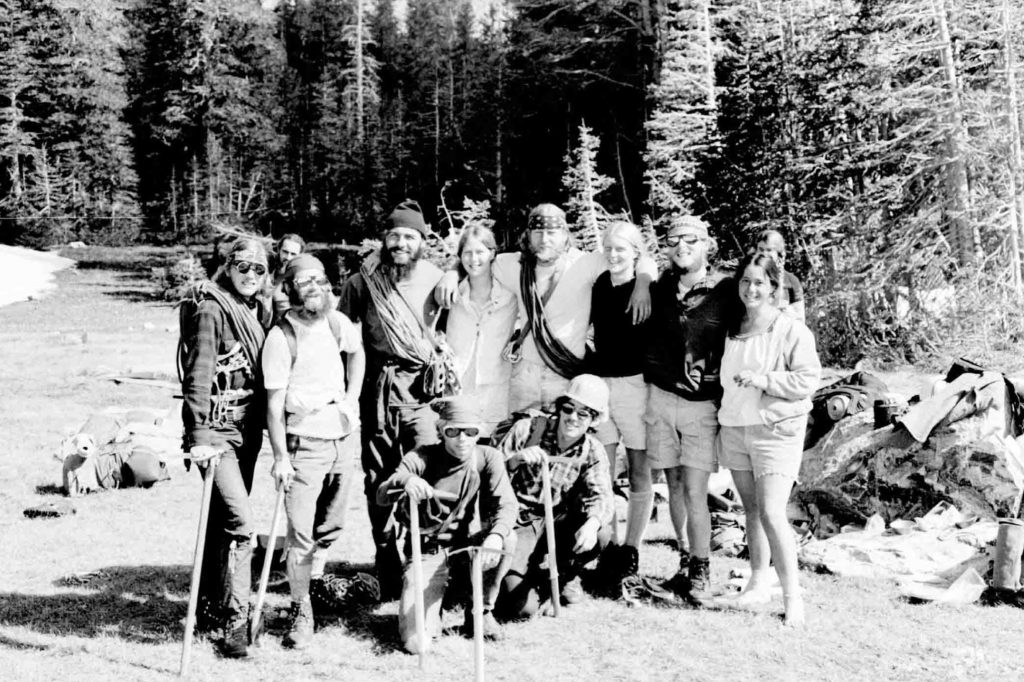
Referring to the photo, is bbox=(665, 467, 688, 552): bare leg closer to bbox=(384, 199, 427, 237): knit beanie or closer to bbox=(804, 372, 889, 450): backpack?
bbox=(804, 372, 889, 450): backpack

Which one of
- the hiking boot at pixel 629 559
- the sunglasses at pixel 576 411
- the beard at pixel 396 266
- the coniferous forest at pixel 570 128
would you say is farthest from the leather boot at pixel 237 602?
the coniferous forest at pixel 570 128

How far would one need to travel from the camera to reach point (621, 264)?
523 centimetres

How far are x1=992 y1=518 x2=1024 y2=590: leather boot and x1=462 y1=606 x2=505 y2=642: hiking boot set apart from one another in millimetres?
2740

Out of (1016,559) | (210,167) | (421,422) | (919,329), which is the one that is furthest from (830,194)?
(210,167)

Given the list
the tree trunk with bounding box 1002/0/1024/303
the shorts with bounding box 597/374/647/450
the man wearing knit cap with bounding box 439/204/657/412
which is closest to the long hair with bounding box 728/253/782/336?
the man wearing knit cap with bounding box 439/204/657/412

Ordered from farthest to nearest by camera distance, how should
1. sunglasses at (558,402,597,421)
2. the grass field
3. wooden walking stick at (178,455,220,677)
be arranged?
sunglasses at (558,402,597,421)
the grass field
wooden walking stick at (178,455,220,677)

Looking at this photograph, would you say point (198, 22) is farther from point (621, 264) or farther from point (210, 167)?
point (621, 264)

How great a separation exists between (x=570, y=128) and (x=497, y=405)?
23.0 m

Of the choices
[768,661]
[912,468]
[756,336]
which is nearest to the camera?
[768,661]

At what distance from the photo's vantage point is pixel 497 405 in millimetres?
5477

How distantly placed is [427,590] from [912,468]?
360 centimetres

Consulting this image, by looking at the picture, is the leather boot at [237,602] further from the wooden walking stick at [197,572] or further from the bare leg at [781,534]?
the bare leg at [781,534]

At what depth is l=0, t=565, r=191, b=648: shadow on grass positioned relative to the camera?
5.16 metres

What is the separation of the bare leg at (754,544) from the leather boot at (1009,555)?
126cm
